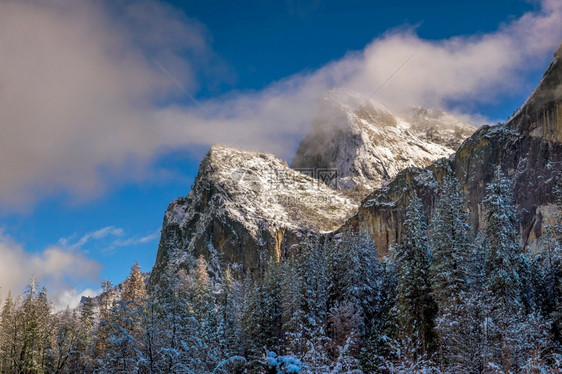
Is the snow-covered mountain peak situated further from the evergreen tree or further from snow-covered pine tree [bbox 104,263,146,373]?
snow-covered pine tree [bbox 104,263,146,373]

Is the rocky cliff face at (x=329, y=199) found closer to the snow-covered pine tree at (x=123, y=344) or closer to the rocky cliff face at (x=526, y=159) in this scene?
the rocky cliff face at (x=526, y=159)

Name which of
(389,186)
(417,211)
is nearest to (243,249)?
(389,186)

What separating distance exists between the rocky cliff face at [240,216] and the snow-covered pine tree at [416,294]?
331 feet

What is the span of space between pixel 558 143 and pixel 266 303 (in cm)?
5619

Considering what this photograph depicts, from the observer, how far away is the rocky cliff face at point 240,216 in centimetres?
15062

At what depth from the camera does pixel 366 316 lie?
45250 mm

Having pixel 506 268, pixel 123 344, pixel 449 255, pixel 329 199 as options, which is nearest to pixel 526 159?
pixel 449 255

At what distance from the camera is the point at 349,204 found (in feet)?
630

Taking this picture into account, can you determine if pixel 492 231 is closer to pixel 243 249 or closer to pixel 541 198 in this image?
pixel 541 198

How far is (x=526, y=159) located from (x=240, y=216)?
312ft

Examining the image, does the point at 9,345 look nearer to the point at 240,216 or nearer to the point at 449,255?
the point at 449,255

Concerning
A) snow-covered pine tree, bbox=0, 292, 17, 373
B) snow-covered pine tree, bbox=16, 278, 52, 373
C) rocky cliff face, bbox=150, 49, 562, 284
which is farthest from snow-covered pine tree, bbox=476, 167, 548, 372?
snow-covered pine tree, bbox=0, 292, 17, 373

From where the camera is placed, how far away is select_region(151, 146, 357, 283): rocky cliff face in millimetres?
150625

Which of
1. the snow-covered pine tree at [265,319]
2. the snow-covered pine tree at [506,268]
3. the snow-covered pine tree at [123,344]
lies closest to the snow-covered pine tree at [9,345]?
the snow-covered pine tree at [265,319]
